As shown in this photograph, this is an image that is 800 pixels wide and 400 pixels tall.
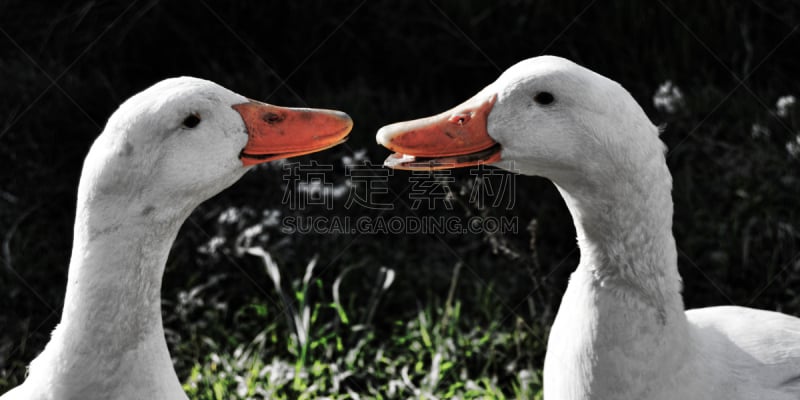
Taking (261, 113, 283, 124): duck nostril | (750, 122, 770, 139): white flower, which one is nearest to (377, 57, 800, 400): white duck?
(261, 113, 283, 124): duck nostril

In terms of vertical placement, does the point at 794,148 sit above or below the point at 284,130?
above

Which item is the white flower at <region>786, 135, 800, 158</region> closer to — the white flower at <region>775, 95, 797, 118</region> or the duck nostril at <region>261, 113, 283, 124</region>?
the white flower at <region>775, 95, 797, 118</region>

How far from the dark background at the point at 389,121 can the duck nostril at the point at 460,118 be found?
1.21 m

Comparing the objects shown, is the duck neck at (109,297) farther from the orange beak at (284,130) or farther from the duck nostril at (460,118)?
the duck nostril at (460,118)

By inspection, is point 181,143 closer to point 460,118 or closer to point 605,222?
point 460,118

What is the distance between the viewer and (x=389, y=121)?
5.38 meters

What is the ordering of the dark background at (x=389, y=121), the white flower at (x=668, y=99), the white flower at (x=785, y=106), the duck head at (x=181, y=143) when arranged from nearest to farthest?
1. the duck head at (x=181, y=143)
2. the dark background at (x=389, y=121)
3. the white flower at (x=785, y=106)
4. the white flower at (x=668, y=99)

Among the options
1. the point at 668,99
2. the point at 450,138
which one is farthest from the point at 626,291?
the point at 668,99

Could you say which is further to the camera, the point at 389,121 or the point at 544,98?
the point at 389,121

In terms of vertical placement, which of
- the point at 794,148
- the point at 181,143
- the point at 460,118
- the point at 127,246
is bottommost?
the point at 127,246

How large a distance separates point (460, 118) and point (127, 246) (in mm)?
932

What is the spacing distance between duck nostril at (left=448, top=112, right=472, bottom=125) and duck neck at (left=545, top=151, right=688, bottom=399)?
1.03 feet

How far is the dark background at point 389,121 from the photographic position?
14.0 feet

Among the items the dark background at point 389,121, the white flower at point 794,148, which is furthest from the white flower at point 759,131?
the white flower at point 794,148
